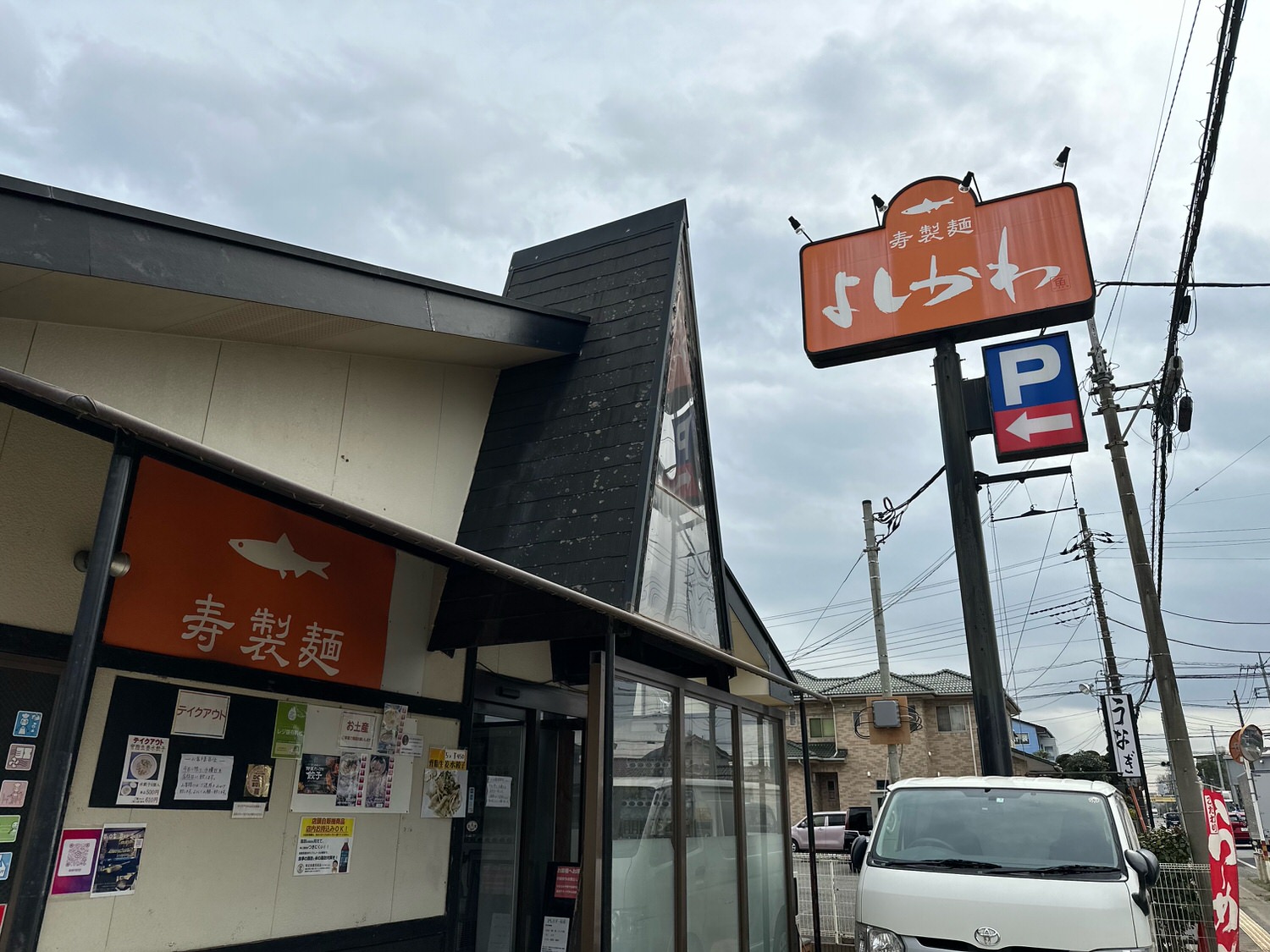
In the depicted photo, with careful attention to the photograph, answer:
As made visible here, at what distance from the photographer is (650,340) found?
6398 millimetres

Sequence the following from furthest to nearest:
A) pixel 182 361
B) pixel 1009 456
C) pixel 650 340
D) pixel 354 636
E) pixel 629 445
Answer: pixel 1009 456 < pixel 650 340 < pixel 629 445 < pixel 354 636 < pixel 182 361

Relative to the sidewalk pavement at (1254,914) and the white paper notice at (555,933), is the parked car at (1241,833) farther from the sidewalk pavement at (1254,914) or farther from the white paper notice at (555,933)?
the white paper notice at (555,933)

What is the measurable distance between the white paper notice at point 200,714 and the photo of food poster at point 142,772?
127mm

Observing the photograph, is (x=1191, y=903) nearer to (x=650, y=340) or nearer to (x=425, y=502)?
(x=650, y=340)

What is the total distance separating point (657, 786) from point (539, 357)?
3.43 meters

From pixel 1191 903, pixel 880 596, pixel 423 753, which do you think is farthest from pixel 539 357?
pixel 880 596

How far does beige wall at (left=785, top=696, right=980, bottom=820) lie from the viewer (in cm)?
3341

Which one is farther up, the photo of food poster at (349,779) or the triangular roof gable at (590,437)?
the triangular roof gable at (590,437)

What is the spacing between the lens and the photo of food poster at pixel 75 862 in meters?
3.71

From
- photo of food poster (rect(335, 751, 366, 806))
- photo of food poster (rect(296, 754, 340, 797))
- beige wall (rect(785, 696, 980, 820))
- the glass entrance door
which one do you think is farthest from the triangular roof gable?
beige wall (rect(785, 696, 980, 820))

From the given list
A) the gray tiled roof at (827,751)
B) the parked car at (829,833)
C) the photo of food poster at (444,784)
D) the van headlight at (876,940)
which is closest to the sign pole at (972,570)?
the van headlight at (876,940)

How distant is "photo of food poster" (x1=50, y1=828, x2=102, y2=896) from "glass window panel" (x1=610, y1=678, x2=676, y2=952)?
261 cm

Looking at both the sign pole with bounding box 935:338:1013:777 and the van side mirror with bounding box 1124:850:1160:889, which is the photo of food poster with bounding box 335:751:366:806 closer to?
the van side mirror with bounding box 1124:850:1160:889

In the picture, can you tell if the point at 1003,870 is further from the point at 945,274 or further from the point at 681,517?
the point at 945,274
